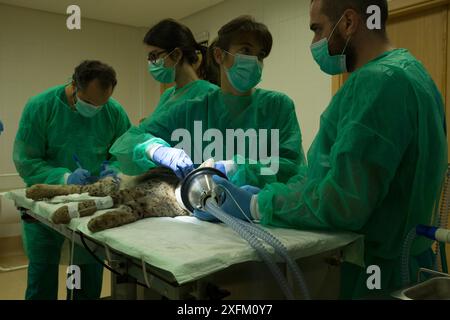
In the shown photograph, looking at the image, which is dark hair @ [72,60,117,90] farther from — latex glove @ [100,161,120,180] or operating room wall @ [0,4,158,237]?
operating room wall @ [0,4,158,237]

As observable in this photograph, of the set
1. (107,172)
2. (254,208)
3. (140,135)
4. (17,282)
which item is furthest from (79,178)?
(17,282)

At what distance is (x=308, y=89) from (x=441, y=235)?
8.23ft

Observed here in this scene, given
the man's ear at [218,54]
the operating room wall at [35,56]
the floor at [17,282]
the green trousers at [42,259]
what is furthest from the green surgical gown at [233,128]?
the operating room wall at [35,56]

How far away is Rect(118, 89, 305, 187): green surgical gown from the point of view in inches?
68.0

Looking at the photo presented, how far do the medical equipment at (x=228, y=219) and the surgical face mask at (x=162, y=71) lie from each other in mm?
945

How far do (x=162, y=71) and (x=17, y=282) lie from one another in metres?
2.41

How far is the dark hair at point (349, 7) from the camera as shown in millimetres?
1222

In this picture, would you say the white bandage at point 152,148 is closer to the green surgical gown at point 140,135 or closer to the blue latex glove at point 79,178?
the green surgical gown at point 140,135

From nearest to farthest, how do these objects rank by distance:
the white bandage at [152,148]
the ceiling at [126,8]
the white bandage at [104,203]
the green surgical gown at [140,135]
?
the white bandage at [104,203] → the white bandage at [152,148] → the green surgical gown at [140,135] → the ceiling at [126,8]

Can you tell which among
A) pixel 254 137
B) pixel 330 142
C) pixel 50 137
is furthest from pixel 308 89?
pixel 330 142

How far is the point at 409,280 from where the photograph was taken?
1.17 metres

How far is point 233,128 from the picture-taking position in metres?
1.80

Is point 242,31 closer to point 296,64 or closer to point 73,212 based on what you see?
point 73,212
